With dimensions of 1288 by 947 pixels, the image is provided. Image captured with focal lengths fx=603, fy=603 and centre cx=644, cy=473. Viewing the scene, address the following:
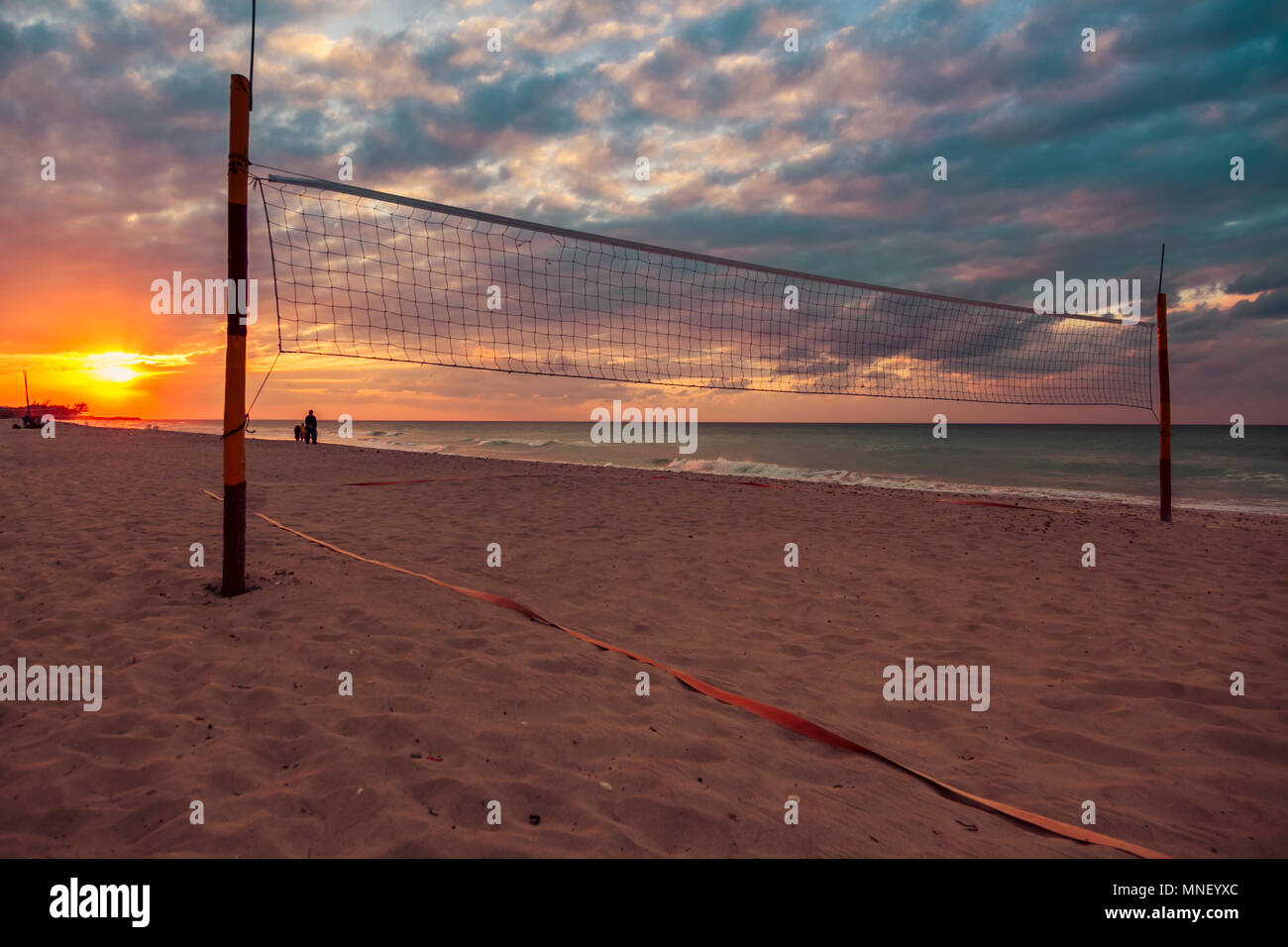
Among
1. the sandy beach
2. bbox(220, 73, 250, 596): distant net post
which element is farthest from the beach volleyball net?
the sandy beach

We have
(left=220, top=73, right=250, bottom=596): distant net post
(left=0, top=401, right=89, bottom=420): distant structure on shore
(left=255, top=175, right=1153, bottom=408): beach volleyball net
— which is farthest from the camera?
(left=0, top=401, right=89, bottom=420): distant structure on shore

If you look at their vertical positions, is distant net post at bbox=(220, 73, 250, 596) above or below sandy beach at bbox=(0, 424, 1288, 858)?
above

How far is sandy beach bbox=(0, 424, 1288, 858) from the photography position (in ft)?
6.47

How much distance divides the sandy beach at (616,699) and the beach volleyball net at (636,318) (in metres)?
2.22

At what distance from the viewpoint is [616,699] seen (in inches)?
112

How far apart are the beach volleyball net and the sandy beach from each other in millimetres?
2219

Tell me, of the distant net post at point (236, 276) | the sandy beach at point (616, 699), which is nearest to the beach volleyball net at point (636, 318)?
the distant net post at point (236, 276)

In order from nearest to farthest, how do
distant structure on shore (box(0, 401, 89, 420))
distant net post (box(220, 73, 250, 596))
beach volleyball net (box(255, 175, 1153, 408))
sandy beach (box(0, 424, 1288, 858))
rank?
sandy beach (box(0, 424, 1288, 858)) < distant net post (box(220, 73, 250, 596)) < beach volleyball net (box(255, 175, 1153, 408)) < distant structure on shore (box(0, 401, 89, 420))

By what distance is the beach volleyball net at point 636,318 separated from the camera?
536 cm

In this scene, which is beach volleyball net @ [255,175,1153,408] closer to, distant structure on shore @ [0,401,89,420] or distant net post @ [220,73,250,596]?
distant net post @ [220,73,250,596]

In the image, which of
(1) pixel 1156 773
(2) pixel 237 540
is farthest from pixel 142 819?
(1) pixel 1156 773

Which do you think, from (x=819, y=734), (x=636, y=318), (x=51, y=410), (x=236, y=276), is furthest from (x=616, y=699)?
(x=51, y=410)

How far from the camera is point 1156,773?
2.46m
